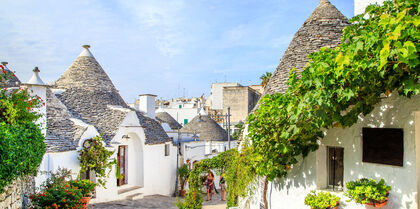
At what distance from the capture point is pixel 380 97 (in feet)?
17.2

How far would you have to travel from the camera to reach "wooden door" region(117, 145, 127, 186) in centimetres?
1708

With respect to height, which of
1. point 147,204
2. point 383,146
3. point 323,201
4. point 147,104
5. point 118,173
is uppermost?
point 147,104

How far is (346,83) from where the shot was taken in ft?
16.2

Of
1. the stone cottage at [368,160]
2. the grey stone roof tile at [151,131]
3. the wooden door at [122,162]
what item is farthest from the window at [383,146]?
the grey stone roof tile at [151,131]

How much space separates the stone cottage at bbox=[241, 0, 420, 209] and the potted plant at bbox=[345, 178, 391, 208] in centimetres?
14

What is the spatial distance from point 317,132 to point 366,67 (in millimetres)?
1993

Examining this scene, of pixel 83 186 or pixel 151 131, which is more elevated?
pixel 151 131

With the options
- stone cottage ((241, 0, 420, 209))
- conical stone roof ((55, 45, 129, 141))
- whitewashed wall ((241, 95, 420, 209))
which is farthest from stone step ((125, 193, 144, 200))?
whitewashed wall ((241, 95, 420, 209))

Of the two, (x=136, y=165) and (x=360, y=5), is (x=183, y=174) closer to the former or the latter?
(x=136, y=165)

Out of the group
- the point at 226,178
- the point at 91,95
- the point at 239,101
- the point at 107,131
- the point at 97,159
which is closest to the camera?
the point at 226,178

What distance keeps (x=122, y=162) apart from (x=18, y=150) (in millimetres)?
11610

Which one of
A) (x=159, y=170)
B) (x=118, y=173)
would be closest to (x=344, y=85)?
(x=118, y=173)

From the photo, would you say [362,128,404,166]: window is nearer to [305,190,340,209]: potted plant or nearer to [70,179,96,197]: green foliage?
[305,190,340,209]: potted plant

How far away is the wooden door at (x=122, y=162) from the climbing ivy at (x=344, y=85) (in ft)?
39.0
